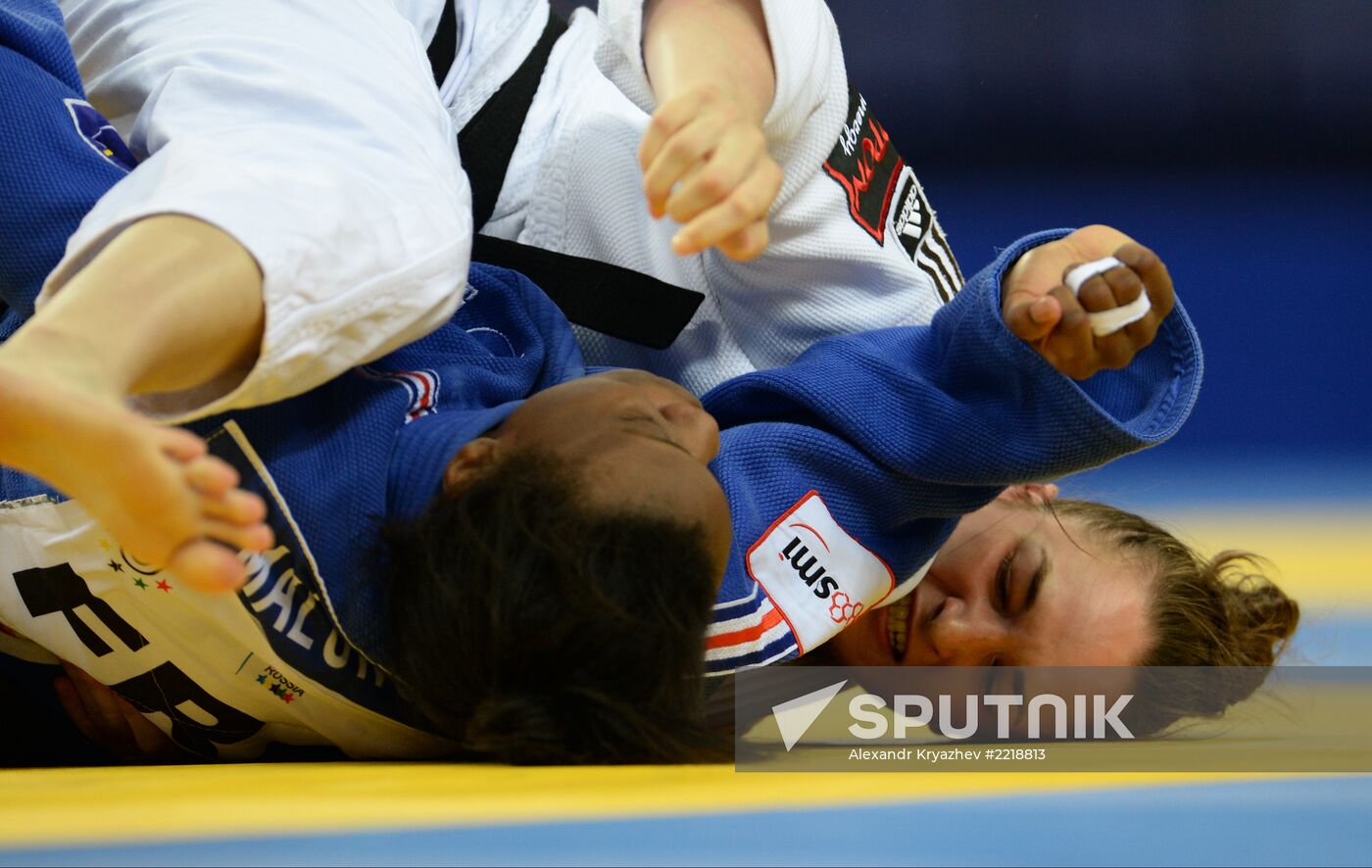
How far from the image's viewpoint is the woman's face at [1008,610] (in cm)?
98

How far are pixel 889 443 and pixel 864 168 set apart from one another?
253mm

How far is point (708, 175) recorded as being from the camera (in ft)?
1.86

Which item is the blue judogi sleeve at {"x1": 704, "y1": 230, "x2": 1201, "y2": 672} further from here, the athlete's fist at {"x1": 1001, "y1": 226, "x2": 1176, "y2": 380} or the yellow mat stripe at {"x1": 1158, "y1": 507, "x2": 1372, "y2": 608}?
the yellow mat stripe at {"x1": 1158, "y1": 507, "x2": 1372, "y2": 608}

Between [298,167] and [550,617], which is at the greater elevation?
[298,167]

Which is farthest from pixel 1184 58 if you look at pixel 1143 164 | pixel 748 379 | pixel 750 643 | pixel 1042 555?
pixel 750 643

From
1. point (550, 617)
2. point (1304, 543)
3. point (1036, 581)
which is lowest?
point (1304, 543)

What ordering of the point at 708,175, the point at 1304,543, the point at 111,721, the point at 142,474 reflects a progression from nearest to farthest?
the point at 142,474 → the point at 708,175 → the point at 111,721 → the point at 1304,543

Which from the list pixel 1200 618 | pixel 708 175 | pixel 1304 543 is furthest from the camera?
pixel 1304 543

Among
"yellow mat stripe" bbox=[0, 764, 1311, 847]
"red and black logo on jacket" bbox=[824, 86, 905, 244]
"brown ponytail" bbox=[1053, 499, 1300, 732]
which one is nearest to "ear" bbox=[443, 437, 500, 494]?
"yellow mat stripe" bbox=[0, 764, 1311, 847]

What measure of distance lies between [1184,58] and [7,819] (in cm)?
196

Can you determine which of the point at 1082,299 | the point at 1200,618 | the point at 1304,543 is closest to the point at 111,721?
the point at 1082,299

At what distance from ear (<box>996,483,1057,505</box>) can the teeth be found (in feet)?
0.49

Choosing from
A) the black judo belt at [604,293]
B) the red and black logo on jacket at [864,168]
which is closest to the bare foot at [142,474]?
the black judo belt at [604,293]

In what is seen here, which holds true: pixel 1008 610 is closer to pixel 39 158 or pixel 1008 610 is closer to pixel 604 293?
pixel 604 293
